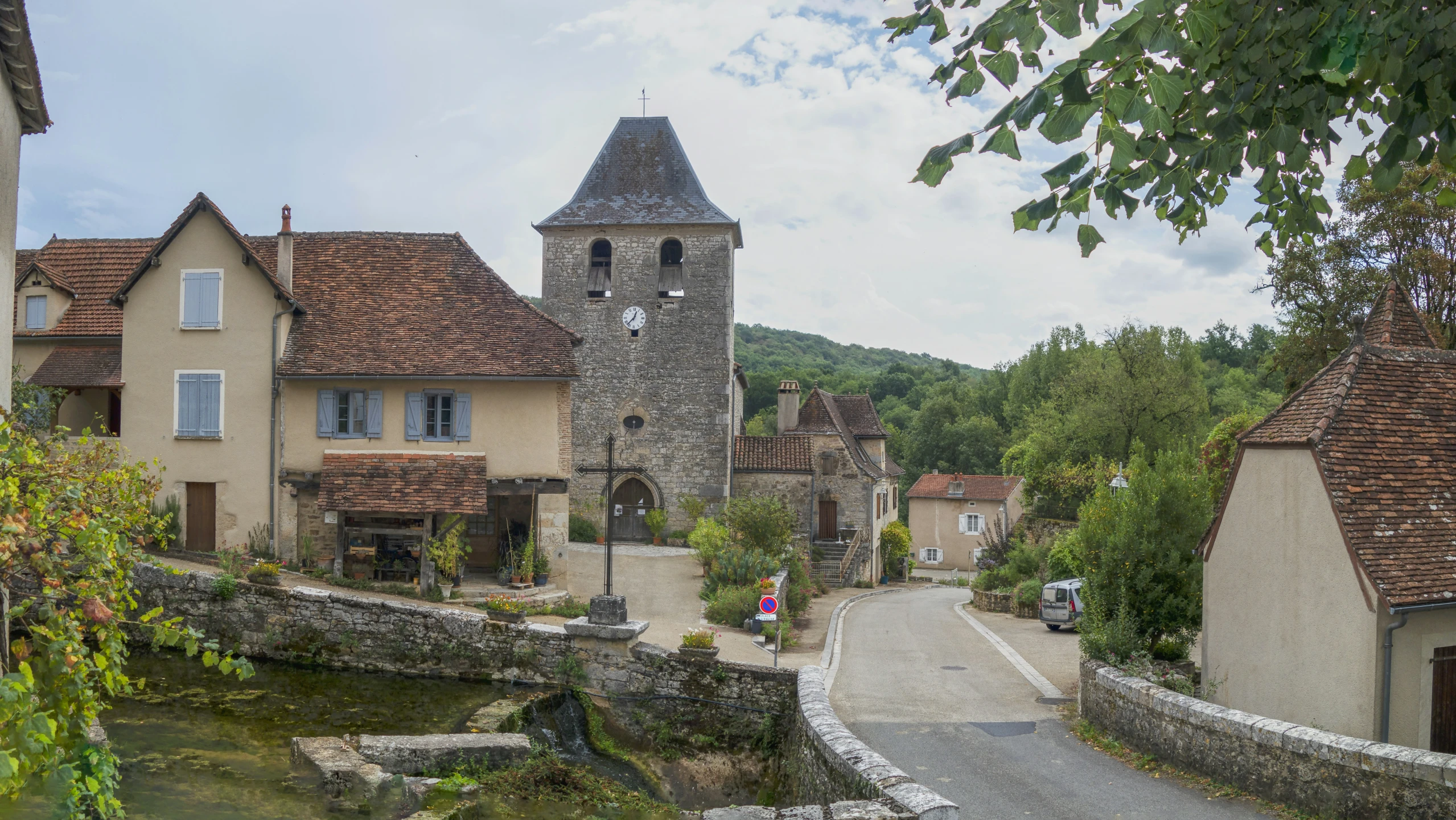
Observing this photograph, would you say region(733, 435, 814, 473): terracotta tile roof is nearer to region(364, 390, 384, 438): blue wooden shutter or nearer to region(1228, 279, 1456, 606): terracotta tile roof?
region(364, 390, 384, 438): blue wooden shutter

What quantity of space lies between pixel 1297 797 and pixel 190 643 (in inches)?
348

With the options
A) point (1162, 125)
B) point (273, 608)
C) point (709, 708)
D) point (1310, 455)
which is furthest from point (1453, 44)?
point (273, 608)

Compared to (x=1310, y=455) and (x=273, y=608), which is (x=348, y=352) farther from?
(x=1310, y=455)

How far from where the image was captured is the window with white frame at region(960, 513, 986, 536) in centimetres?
4928

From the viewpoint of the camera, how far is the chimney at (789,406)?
36.3m

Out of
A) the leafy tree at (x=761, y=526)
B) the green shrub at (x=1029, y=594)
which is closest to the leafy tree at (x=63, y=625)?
the leafy tree at (x=761, y=526)

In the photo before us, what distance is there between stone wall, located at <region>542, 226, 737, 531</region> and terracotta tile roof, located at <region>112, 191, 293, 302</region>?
10646mm

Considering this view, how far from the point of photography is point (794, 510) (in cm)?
3152

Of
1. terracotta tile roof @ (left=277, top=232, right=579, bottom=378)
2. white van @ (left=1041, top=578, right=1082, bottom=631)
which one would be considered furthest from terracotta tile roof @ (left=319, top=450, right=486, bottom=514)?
white van @ (left=1041, top=578, right=1082, bottom=631)

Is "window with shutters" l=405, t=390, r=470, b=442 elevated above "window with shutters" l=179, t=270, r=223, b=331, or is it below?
below

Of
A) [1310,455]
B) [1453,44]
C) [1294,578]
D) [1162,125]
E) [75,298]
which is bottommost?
[1294,578]

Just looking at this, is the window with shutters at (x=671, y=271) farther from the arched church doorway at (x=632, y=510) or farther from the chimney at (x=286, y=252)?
the chimney at (x=286, y=252)

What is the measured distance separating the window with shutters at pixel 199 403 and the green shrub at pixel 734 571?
11033 millimetres

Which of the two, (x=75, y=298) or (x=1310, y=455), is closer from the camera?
(x=1310, y=455)
